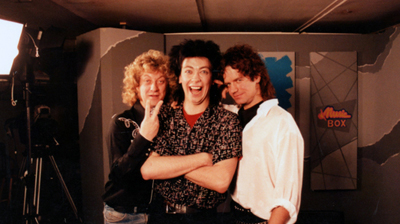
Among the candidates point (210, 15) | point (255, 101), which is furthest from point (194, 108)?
point (210, 15)

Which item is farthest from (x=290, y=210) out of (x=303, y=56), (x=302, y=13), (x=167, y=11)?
(x=167, y=11)

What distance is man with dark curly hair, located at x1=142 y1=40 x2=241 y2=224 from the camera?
1.33 metres

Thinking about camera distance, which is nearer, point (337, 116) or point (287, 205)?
point (287, 205)

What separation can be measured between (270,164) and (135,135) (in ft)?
3.37

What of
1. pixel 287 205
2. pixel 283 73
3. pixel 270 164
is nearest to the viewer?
pixel 287 205

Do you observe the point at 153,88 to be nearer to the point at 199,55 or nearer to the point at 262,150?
the point at 199,55

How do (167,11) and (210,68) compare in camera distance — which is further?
(167,11)

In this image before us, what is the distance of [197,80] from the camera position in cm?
139

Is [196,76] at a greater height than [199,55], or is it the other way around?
[199,55]

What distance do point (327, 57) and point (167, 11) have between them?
5.81ft

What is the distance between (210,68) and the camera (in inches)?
55.7

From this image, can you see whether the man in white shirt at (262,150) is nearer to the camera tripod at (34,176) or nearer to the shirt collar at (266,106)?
the shirt collar at (266,106)

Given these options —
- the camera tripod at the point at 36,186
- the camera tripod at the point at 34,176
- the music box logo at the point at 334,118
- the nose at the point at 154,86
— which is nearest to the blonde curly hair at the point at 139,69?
the nose at the point at 154,86

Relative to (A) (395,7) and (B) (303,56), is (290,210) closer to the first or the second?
(B) (303,56)
